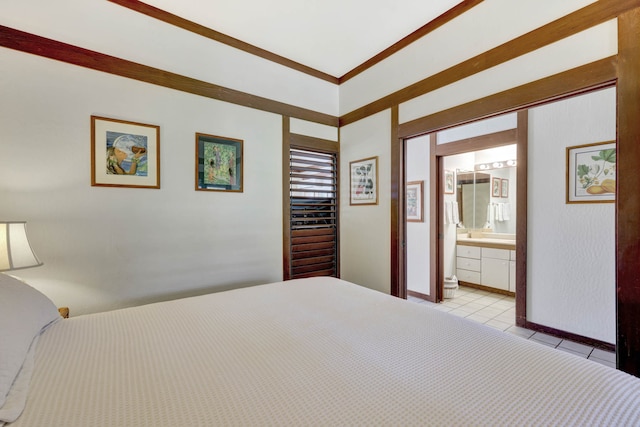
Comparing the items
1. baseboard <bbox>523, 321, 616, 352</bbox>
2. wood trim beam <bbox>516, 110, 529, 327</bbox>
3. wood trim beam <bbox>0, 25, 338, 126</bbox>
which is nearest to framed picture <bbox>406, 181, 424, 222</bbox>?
wood trim beam <bbox>516, 110, 529, 327</bbox>

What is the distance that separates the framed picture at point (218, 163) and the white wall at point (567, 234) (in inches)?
117

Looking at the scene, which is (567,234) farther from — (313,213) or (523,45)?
(313,213)

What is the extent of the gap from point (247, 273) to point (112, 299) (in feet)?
3.37

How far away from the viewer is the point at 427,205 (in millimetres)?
3785

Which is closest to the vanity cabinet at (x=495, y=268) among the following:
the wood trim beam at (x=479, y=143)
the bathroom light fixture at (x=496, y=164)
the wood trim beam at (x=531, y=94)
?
the bathroom light fixture at (x=496, y=164)

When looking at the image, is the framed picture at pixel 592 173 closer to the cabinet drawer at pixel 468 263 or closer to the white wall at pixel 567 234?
the white wall at pixel 567 234

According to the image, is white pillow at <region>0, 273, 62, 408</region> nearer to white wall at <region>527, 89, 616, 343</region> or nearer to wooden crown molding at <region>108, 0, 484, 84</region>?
wooden crown molding at <region>108, 0, 484, 84</region>

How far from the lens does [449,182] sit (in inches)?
175

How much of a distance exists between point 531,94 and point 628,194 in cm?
79

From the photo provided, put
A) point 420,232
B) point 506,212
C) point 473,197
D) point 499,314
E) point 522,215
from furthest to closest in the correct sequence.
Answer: point 473,197 → point 506,212 → point 420,232 → point 499,314 → point 522,215

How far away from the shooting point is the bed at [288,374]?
2.35 ft

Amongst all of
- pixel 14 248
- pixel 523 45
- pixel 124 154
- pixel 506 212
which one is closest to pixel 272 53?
pixel 124 154

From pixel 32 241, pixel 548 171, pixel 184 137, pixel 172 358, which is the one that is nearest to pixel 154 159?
pixel 184 137

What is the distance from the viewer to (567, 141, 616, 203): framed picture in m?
2.44
